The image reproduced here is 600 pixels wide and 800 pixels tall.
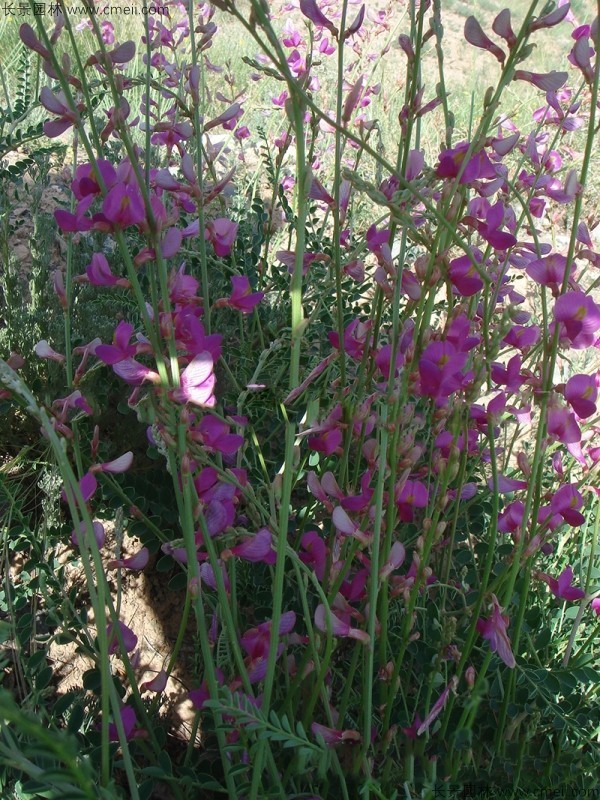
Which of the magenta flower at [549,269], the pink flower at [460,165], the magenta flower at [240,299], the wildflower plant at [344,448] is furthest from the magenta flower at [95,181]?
the magenta flower at [549,269]

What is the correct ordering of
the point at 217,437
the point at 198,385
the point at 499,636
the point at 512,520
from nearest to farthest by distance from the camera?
the point at 198,385, the point at 217,437, the point at 499,636, the point at 512,520

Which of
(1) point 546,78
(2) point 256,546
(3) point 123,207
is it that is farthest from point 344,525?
(1) point 546,78

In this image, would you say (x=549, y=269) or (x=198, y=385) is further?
(x=549, y=269)

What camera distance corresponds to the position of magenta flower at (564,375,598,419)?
843 mm

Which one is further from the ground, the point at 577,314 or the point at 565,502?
the point at 577,314

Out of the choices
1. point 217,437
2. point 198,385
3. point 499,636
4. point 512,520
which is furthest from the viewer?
point 512,520

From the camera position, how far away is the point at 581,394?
85cm

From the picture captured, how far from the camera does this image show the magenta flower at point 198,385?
701mm

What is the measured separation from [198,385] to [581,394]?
1.47 ft

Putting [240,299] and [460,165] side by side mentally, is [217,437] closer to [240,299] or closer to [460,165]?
[240,299]

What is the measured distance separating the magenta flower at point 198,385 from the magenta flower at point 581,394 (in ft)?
1.36

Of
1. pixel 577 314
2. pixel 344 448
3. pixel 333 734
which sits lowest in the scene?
pixel 333 734

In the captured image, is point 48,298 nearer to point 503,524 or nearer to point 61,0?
point 61,0

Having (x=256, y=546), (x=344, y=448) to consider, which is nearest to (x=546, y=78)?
(x=344, y=448)
